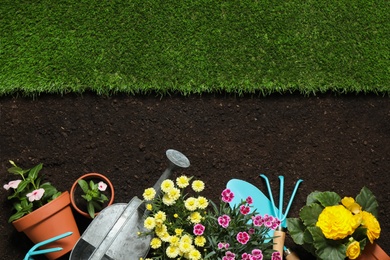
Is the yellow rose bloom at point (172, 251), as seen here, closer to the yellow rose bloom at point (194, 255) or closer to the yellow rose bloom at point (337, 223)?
the yellow rose bloom at point (194, 255)

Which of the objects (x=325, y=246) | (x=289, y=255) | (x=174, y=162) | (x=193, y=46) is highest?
(x=193, y=46)

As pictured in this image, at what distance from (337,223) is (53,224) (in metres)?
1.17

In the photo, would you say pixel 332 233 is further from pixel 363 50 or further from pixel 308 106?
pixel 363 50

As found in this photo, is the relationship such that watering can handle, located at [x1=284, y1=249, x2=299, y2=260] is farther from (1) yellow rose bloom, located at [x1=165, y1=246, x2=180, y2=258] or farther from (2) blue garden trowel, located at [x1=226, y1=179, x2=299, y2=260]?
(1) yellow rose bloom, located at [x1=165, y1=246, x2=180, y2=258]

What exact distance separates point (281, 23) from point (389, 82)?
0.63m

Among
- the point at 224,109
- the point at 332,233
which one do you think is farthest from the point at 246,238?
the point at 224,109

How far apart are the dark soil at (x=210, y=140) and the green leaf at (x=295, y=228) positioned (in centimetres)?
16

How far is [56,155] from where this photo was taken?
2.30 m

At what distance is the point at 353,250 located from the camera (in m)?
2.03

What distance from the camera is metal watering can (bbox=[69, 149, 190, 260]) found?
197cm

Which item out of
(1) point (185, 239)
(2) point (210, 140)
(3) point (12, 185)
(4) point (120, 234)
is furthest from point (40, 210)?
(2) point (210, 140)

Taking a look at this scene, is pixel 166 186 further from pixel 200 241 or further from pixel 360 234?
pixel 360 234

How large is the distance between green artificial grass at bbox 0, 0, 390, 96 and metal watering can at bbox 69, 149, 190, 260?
0.58m

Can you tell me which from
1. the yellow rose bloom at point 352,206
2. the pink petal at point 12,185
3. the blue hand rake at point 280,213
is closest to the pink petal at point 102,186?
the pink petal at point 12,185
